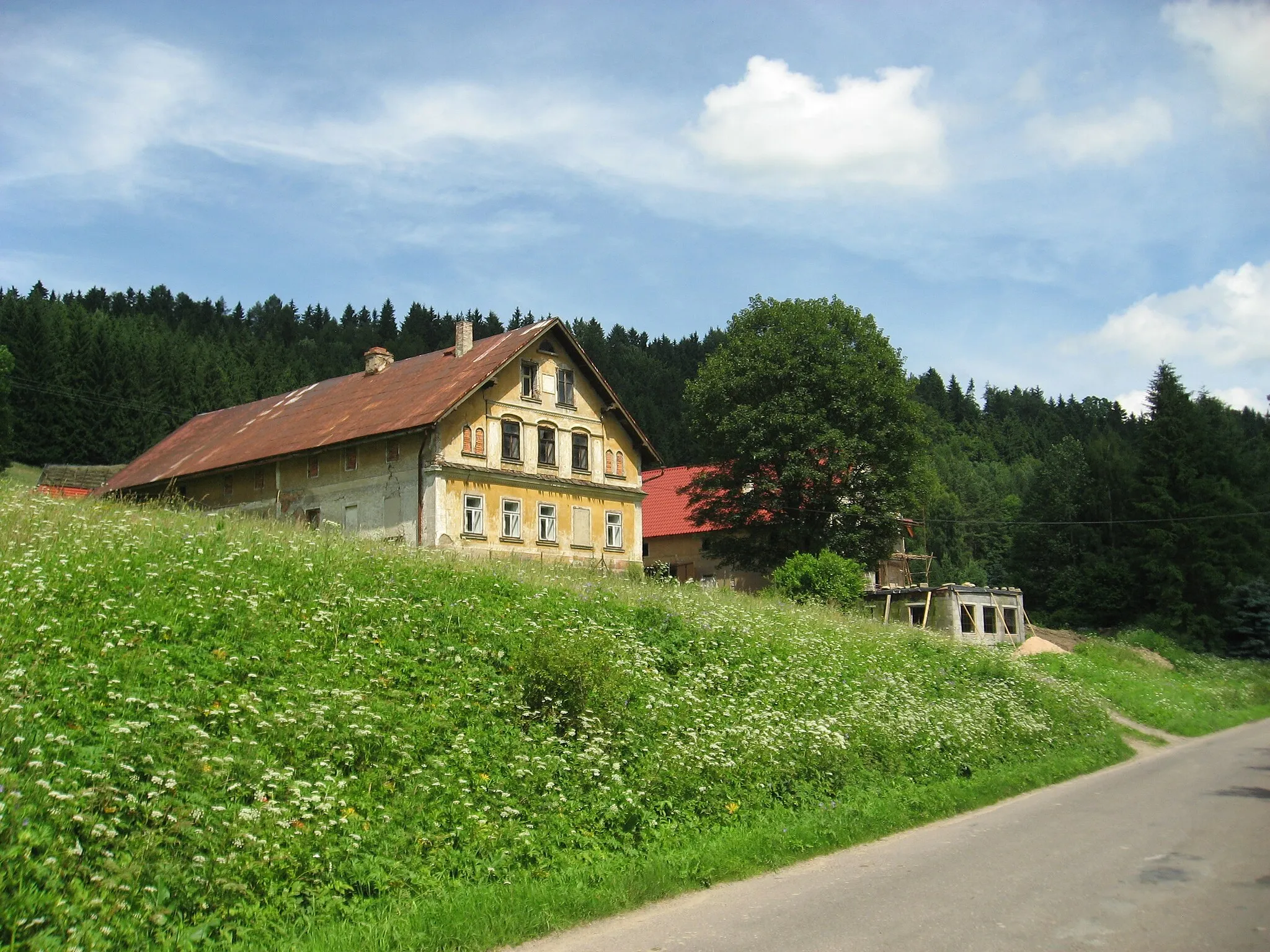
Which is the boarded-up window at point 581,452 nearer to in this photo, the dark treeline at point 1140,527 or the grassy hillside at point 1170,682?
the dark treeline at point 1140,527

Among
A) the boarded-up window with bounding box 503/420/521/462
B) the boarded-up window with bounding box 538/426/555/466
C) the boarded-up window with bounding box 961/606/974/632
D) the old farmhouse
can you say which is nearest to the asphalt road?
the old farmhouse

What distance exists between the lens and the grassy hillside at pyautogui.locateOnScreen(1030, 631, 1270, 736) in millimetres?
29266

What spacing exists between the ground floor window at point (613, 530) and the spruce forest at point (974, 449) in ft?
29.1

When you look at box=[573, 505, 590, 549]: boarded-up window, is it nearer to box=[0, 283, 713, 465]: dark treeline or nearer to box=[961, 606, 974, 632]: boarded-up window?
box=[961, 606, 974, 632]: boarded-up window

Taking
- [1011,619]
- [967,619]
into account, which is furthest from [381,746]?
[1011,619]

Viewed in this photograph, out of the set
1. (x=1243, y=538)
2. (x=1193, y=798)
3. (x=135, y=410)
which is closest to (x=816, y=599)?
(x=1193, y=798)

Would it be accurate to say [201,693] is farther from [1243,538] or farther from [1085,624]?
[1085,624]

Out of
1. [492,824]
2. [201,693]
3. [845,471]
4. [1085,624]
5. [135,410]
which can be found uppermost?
[135,410]

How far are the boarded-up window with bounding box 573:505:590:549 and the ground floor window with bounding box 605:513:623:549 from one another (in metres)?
1.03

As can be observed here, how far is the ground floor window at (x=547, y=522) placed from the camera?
38.0m

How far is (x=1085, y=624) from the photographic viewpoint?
67.0 metres

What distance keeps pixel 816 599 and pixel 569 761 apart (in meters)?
22.3

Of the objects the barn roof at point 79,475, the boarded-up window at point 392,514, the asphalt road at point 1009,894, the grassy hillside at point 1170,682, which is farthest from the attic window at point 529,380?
the asphalt road at point 1009,894

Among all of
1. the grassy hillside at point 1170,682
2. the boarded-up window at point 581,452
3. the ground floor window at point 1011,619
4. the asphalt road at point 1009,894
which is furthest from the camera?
the ground floor window at point 1011,619
